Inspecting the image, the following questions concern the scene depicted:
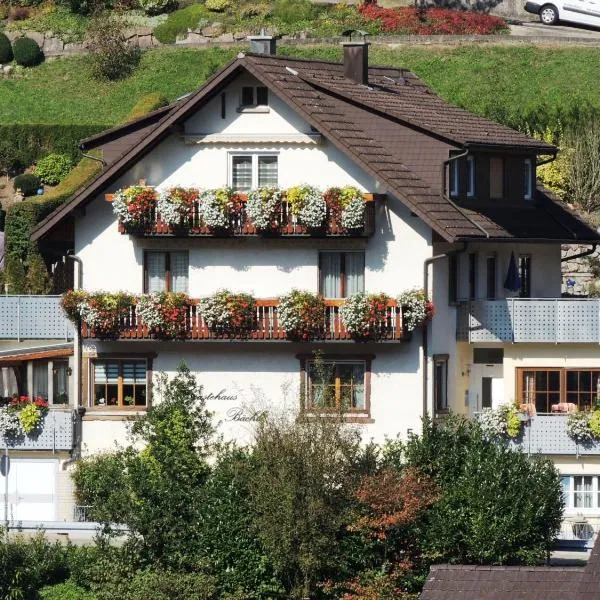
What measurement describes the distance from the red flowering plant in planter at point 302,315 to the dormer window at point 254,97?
4.58 m

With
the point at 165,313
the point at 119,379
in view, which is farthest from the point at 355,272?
the point at 119,379

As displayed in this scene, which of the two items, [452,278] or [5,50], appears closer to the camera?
[452,278]

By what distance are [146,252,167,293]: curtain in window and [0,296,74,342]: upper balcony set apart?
88.5 inches

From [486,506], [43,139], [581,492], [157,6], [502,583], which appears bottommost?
[502,583]

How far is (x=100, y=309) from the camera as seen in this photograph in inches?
2447

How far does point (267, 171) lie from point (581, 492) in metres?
10.2

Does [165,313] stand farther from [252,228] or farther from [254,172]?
[254,172]

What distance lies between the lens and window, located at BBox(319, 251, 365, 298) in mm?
62469

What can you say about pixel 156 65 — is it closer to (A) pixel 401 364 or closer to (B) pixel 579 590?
(A) pixel 401 364

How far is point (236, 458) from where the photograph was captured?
58469 millimetres

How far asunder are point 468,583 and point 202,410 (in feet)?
38.7

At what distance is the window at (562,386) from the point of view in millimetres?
63750

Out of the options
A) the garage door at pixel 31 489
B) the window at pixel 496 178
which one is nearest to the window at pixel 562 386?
the window at pixel 496 178

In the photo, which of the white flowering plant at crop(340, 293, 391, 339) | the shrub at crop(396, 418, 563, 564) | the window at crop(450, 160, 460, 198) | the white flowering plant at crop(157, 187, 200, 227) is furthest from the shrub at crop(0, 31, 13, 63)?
the shrub at crop(396, 418, 563, 564)
